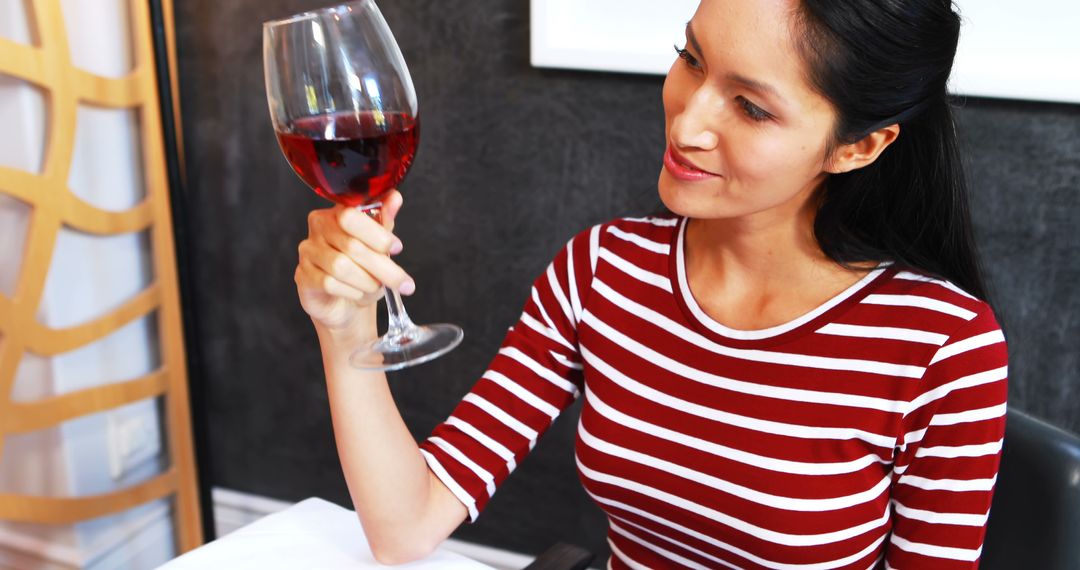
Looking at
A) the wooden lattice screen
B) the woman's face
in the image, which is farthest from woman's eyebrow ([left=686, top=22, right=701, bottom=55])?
the wooden lattice screen

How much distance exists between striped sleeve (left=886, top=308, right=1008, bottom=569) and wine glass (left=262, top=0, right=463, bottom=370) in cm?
56

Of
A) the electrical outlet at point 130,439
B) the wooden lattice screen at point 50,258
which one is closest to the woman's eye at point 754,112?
the wooden lattice screen at point 50,258

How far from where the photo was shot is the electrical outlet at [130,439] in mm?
1840

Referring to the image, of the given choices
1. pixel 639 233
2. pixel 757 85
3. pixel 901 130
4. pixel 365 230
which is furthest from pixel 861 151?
pixel 365 230

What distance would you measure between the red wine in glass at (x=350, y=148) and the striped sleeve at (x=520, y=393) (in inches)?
16.4

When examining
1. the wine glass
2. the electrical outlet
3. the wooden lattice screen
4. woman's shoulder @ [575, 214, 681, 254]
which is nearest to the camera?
the wine glass

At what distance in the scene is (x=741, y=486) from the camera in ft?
3.26

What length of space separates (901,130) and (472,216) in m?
0.83

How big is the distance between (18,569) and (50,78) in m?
0.97

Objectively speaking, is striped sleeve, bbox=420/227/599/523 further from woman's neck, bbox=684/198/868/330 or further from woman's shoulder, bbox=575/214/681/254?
woman's neck, bbox=684/198/868/330

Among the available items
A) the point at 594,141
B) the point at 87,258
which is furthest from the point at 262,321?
the point at 594,141

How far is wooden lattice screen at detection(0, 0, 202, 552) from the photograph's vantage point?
1.50 m

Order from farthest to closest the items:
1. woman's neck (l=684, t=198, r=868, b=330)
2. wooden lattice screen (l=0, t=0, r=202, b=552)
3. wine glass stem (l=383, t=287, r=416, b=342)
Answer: wooden lattice screen (l=0, t=0, r=202, b=552)
woman's neck (l=684, t=198, r=868, b=330)
wine glass stem (l=383, t=287, r=416, b=342)

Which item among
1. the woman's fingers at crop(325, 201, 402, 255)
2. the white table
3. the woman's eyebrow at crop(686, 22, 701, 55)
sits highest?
the woman's eyebrow at crop(686, 22, 701, 55)
